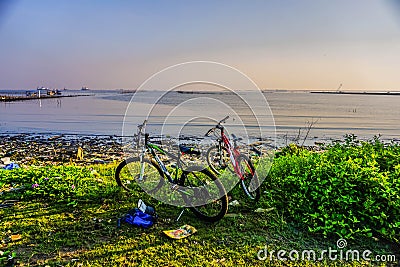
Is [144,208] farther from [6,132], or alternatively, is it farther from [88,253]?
[6,132]

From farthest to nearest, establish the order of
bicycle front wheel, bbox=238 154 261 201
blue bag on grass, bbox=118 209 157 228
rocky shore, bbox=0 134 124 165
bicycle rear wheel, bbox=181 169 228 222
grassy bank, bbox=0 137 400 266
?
rocky shore, bbox=0 134 124 165 → bicycle front wheel, bbox=238 154 261 201 → bicycle rear wheel, bbox=181 169 228 222 → blue bag on grass, bbox=118 209 157 228 → grassy bank, bbox=0 137 400 266

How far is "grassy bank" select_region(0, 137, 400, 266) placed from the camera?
3.05 metres

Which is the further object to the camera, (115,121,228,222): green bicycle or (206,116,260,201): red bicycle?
(206,116,260,201): red bicycle

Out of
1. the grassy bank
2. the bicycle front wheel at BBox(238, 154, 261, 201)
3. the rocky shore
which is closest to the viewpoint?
the grassy bank

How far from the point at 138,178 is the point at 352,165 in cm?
359

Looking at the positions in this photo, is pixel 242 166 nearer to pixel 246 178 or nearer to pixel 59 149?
pixel 246 178

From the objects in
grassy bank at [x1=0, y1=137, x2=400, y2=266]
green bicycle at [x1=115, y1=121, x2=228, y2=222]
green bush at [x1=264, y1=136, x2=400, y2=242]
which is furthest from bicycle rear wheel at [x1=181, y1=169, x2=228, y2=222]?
green bush at [x1=264, y1=136, x2=400, y2=242]

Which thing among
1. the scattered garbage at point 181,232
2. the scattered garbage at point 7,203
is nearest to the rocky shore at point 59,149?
the scattered garbage at point 7,203

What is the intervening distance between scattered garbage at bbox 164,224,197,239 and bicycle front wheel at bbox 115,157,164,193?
1248 mm

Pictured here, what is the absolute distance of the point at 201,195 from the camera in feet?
14.2

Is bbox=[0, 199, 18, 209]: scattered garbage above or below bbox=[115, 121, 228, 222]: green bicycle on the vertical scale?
below

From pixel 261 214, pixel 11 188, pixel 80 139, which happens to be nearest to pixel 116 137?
pixel 80 139

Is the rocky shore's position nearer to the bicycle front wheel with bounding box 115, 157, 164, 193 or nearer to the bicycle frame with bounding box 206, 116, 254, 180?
the bicycle front wheel with bounding box 115, 157, 164, 193

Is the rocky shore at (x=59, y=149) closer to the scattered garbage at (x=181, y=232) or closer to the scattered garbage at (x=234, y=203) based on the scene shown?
the scattered garbage at (x=234, y=203)
